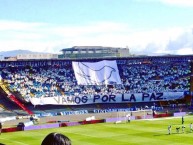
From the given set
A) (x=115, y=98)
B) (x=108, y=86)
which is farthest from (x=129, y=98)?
(x=108, y=86)

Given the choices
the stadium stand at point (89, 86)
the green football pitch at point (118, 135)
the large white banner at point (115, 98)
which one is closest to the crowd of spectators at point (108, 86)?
the stadium stand at point (89, 86)

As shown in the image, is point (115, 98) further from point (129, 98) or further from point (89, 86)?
point (89, 86)

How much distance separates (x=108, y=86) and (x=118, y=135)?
37.1 m

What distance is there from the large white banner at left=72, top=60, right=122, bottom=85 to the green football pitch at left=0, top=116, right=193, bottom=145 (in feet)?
79.6

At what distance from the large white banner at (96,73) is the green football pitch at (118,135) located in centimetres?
2427

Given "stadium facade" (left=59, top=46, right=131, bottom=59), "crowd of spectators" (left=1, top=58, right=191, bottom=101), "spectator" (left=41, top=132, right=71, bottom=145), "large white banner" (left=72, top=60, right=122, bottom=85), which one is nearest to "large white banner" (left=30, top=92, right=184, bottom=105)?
"crowd of spectators" (left=1, top=58, right=191, bottom=101)

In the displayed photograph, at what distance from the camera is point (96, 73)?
285ft

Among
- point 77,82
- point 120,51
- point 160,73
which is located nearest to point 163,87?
point 160,73

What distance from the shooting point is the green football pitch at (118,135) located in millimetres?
43531

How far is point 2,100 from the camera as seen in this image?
249ft

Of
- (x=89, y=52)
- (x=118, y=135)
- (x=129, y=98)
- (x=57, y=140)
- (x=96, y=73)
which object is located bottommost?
(x=118, y=135)

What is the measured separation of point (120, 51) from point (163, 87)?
327 ft

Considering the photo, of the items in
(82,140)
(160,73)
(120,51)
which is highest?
(120,51)

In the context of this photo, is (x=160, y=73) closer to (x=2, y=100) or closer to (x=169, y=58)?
(x=169, y=58)
